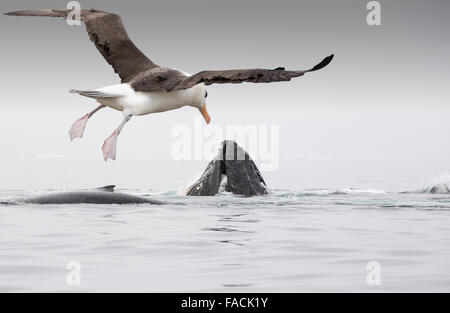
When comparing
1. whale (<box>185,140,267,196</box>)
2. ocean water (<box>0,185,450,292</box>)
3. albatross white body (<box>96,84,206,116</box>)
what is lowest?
ocean water (<box>0,185,450,292</box>)

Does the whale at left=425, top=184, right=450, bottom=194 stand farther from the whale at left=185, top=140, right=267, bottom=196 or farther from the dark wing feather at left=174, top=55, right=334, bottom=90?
the dark wing feather at left=174, top=55, right=334, bottom=90

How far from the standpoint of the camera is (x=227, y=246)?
12.2 m

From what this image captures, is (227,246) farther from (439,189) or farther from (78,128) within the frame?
(439,189)

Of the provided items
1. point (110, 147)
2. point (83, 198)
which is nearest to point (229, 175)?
point (83, 198)

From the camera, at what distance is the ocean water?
984 cm

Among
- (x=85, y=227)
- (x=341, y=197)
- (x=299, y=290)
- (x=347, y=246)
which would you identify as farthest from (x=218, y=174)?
(x=299, y=290)

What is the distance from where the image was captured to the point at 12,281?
9859 millimetres

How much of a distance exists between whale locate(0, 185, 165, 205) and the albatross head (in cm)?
262

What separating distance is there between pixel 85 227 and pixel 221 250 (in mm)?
2907

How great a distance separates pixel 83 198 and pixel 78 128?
1.59 meters

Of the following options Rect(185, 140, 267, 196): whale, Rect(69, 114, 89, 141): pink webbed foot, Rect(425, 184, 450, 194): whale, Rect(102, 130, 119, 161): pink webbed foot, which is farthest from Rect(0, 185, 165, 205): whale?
Rect(425, 184, 450, 194): whale

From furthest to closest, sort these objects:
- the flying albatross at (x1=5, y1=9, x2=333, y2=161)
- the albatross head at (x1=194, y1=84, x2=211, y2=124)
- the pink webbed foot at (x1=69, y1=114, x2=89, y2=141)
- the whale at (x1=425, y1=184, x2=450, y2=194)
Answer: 1. the whale at (x1=425, y1=184, x2=450, y2=194)
2. the pink webbed foot at (x1=69, y1=114, x2=89, y2=141)
3. the albatross head at (x1=194, y1=84, x2=211, y2=124)
4. the flying albatross at (x1=5, y1=9, x2=333, y2=161)

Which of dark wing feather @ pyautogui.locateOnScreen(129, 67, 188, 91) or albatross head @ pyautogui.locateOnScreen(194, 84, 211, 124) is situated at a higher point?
dark wing feather @ pyautogui.locateOnScreen(129, 67, 188, 91)
